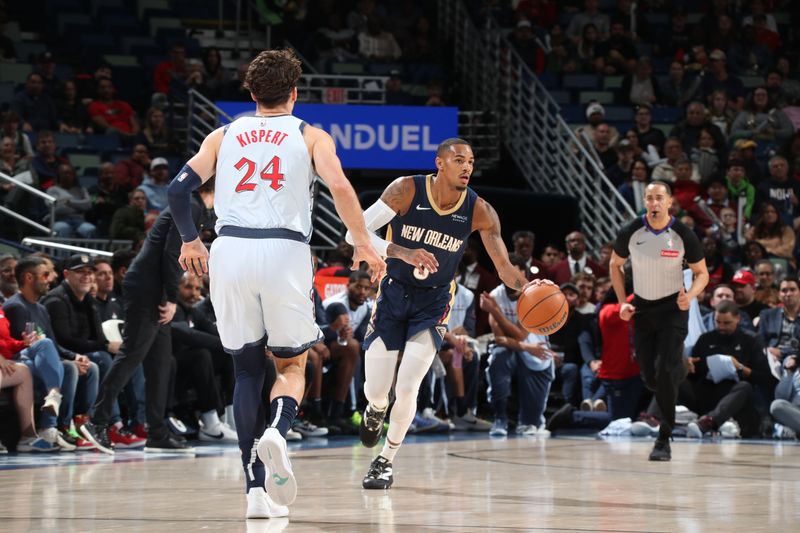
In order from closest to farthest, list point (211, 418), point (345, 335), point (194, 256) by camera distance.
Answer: point (194, 256) < point (211, 418) < point (345, 335)

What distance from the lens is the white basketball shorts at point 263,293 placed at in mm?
5281

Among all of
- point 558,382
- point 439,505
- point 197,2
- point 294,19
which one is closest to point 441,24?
point 294,19

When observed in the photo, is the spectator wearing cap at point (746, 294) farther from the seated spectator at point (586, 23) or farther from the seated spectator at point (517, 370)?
the seated spectator at point (586, 23)

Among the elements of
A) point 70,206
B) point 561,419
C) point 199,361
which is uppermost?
point 70,206

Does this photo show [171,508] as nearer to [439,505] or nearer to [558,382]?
[439,505]

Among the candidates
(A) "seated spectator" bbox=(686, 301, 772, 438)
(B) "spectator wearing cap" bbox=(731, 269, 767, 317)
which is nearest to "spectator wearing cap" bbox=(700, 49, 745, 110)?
(B) "spectator wearing cap" bbox=(731, 269, 767, 317)

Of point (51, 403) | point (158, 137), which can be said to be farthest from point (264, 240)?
point (158, 137)

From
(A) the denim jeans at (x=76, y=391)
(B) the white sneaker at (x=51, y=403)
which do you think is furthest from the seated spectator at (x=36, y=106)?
(B) the white sneaker at (x=51, y=403)

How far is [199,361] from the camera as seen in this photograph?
10.4 metres

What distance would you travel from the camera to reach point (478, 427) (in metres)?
12.4

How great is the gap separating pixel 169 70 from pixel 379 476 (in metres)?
10.6

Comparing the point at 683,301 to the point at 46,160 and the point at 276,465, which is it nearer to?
the point at 276,465

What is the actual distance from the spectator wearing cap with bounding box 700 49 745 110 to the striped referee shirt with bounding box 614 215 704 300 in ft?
30.1

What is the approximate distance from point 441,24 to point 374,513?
1432 centimetres
